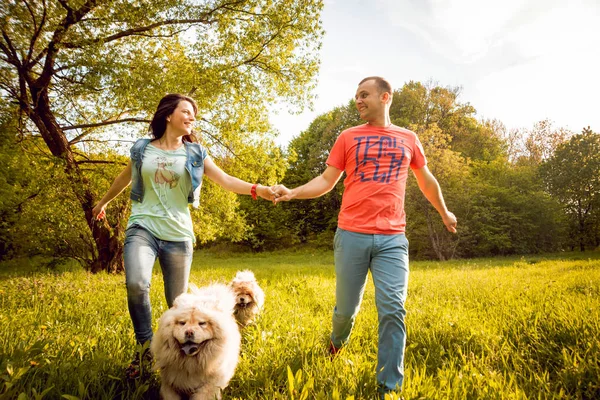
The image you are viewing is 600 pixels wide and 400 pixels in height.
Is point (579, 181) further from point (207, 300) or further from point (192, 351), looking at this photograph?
point (192, 351)

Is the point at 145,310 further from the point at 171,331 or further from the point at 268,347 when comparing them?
the point at 268,347

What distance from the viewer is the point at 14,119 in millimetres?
10203

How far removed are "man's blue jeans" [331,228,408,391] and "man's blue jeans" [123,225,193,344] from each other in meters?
1.47

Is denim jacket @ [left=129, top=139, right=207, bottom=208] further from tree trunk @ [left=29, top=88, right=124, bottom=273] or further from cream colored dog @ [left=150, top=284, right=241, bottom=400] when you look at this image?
tree trunk @ [left=29, top=88, right=124, bottom=273]

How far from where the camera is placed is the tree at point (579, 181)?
2305 centimetres

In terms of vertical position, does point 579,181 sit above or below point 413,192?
above

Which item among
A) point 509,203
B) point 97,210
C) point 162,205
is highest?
point 509,203

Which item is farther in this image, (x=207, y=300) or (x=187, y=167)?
(x=187, y=167)

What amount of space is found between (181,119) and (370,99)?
1799mm

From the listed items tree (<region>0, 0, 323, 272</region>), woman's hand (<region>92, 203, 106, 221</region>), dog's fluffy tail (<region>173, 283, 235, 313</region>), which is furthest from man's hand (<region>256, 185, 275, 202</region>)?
tree (<region>0, 0, 323, 272</region>)

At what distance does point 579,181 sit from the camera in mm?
23469

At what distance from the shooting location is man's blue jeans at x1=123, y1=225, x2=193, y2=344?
295 cm

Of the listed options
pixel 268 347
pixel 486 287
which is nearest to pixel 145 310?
pixel 268 347

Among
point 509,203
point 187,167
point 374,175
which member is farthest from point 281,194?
point 509,203
